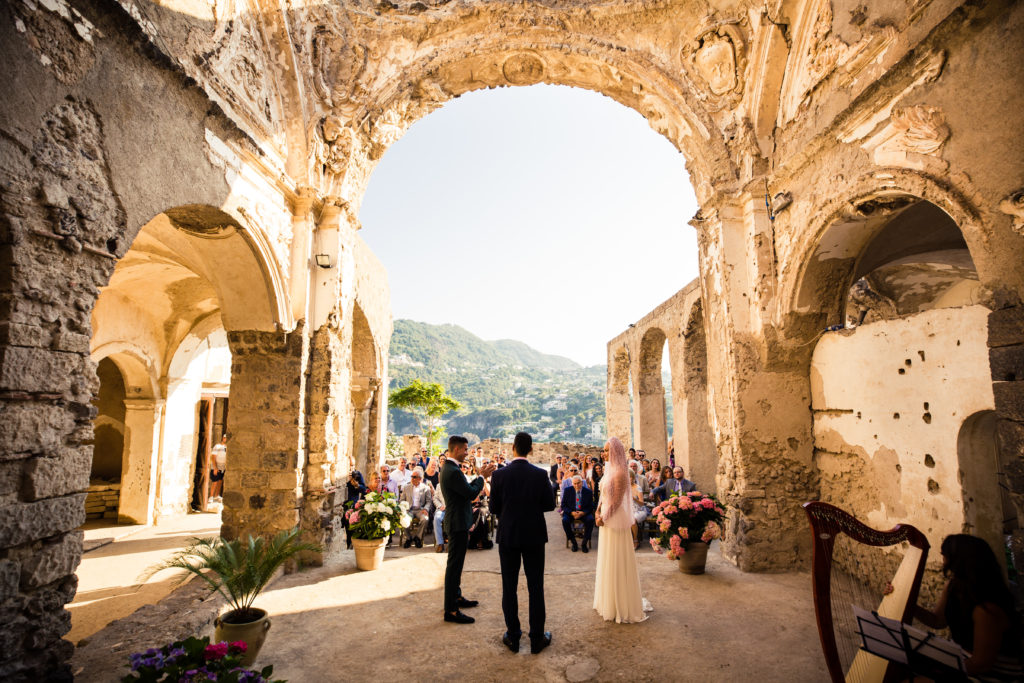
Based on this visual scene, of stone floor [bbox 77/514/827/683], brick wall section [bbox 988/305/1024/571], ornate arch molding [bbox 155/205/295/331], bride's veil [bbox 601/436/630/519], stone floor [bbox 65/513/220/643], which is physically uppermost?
ornate arch molding [bbox 155/205/295/331]

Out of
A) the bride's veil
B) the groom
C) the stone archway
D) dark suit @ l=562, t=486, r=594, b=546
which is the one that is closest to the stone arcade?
dark suit @ l=562, t=486, r=594, b=546

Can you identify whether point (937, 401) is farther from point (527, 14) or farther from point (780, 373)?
point (527, 14)

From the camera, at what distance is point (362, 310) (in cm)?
1087

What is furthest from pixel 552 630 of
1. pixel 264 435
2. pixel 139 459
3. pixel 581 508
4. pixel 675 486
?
pixel 139 459

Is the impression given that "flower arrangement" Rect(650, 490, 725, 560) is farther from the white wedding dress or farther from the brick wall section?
the brick wall section

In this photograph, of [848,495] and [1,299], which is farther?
[848,495]

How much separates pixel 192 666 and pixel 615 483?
3.39 m

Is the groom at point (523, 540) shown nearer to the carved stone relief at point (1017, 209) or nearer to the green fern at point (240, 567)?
the green fern at point (240, 567)

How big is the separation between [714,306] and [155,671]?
695 cm

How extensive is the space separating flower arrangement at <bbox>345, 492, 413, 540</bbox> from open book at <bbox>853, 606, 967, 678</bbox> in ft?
16.4

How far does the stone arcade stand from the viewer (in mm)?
3029

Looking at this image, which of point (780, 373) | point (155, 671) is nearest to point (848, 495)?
point (780, 373)

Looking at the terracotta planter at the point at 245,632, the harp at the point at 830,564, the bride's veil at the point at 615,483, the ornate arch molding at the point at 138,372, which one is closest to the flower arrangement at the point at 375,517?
the terracotta planter at the point at 245,632

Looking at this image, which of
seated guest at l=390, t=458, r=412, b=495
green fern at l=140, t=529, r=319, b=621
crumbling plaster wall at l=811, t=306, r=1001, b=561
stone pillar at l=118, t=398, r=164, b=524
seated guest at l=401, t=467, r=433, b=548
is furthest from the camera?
stone pillar at l=118, t=398, r=164, b=524
